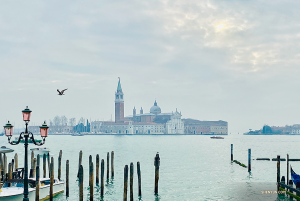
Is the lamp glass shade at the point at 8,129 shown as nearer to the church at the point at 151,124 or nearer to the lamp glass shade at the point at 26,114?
the lamp glass shade at the point at 26,114

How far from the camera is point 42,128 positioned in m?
10.1

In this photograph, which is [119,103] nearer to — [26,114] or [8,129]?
[8,129]

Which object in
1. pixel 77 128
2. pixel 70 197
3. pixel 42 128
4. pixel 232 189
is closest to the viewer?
pixel 42 128

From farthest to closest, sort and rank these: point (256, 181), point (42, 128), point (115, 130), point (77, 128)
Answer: point (77, 128), point (115, 130), point (256, 181), point (42, 128)

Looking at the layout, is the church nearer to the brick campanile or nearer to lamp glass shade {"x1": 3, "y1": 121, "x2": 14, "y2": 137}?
the brick campanile

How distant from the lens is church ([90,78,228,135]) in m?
145

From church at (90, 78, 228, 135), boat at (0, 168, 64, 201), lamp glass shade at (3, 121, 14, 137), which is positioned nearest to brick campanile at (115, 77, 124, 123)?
church at (90, 78, 228, 135)

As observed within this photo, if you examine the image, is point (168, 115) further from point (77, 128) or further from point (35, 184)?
point (35, 184)

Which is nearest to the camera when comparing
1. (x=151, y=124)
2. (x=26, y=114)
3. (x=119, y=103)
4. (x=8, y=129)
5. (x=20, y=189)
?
(x=26, y=114)

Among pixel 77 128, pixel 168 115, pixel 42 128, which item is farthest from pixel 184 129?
pixel 42 128

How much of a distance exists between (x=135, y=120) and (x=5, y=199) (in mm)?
143539

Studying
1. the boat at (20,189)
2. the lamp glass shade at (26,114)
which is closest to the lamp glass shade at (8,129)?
the lamp glass shade at (26,114)

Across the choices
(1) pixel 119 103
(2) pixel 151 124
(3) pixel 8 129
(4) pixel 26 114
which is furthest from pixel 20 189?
(2) pixel 151 124

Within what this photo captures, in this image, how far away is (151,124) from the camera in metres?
146
